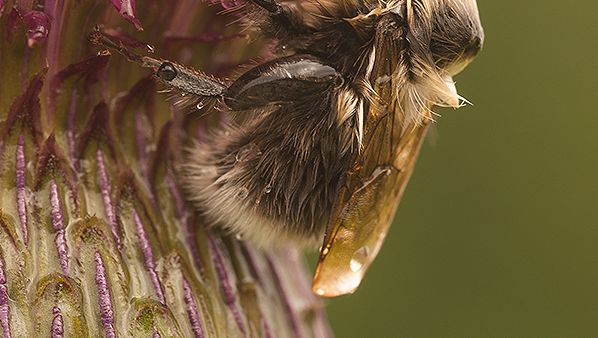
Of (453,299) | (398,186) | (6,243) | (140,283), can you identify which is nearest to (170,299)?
(140,283)

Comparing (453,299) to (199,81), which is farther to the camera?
(453,299)

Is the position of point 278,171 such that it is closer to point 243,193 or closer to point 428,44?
point 243,193

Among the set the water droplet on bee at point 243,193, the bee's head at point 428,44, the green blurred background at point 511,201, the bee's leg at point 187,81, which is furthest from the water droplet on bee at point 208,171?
the green blurred background at point 511,201

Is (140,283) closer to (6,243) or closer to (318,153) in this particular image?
(6,243)

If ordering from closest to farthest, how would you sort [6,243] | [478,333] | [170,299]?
[6,243], [170,299], [478,333]

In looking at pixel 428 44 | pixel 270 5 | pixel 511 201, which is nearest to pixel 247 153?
pixel 270 5
